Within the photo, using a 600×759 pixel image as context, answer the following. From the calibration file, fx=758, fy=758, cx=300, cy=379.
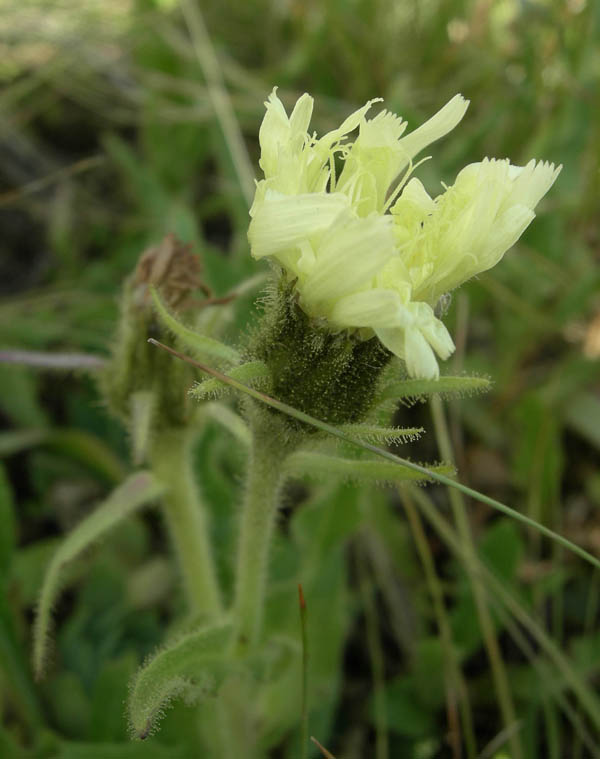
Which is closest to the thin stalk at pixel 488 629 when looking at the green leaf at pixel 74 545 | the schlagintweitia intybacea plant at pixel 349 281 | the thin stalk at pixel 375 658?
the thin stalk at pixel 375 658

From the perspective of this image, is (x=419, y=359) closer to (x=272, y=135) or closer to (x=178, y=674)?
(x=272, y=135)

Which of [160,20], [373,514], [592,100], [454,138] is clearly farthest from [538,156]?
[160,20]

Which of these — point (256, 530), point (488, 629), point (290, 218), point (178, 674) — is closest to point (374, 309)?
point (290, 218)

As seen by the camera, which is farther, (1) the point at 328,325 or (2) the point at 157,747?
(2) the point at 157,747

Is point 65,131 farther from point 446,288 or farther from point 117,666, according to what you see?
point 446,288

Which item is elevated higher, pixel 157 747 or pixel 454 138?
pixel 454 138

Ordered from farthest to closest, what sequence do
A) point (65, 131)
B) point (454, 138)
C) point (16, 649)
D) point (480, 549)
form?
point (65, 131) < point (454, 138) < point (480, 549) < point (16, 649)
